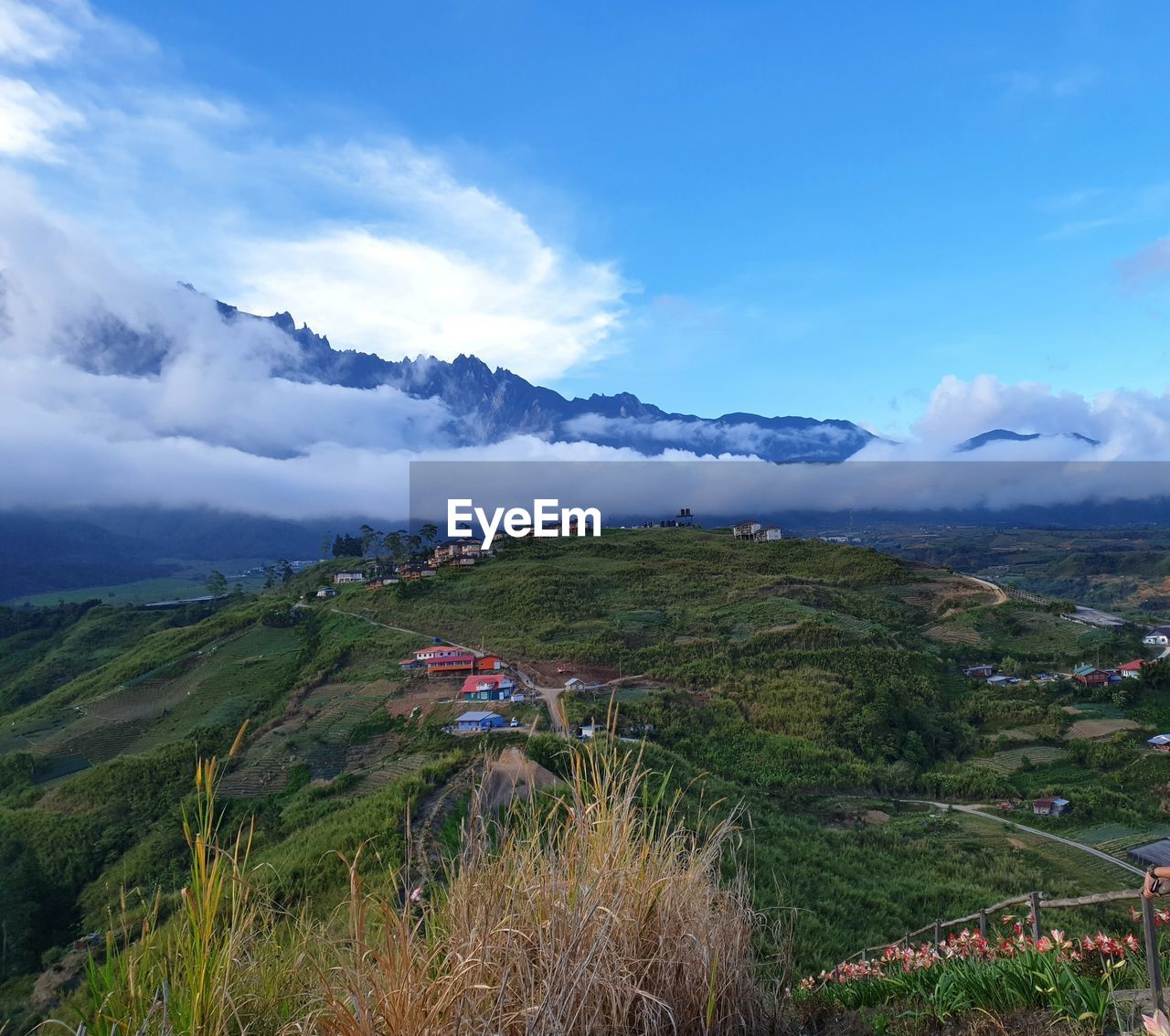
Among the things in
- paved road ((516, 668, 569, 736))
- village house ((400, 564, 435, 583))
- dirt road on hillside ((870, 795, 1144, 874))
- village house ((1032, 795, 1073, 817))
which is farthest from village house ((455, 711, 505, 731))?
village house ((400, 564, 435, 583))

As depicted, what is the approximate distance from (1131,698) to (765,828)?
47.1 feet

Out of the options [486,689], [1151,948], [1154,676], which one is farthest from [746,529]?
[1151,948]

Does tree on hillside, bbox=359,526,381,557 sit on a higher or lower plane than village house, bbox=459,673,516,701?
higher

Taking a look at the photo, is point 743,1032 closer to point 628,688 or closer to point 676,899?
point 676,899

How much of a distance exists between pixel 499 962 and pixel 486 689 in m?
17.1

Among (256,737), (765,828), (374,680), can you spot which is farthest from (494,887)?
→ (374,680)

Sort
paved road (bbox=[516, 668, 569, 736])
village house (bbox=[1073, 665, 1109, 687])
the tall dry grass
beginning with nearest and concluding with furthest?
the tall dry grass → paved road (bbox=[516, 668, 569, 736]) → village house (bbox=[1073, 665, 1109, 687])

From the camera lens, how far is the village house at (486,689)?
59.8 ft

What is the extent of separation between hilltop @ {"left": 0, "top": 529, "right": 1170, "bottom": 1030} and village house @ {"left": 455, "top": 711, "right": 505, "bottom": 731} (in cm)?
52

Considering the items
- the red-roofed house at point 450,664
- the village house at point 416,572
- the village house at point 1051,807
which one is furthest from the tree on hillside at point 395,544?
the village house at point 1051,807

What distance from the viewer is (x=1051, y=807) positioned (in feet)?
40.8

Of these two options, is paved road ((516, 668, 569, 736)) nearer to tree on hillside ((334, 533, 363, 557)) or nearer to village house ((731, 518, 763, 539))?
village house ((731, 518, 763, 539))

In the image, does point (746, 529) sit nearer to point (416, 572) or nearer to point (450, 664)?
point (416, 572)

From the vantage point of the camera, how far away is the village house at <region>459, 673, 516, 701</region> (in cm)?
1822
